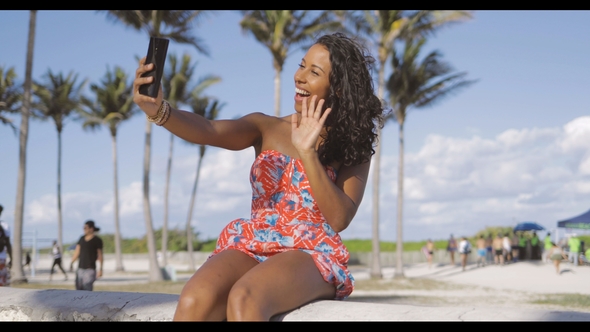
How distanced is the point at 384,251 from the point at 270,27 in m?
19.2

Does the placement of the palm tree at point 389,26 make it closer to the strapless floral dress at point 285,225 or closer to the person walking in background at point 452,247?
the person walking in background at point 452,247

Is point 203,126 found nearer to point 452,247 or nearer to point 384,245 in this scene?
point 452,247

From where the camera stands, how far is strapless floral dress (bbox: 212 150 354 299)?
241cm

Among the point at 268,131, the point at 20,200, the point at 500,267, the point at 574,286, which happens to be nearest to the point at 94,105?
the point at 20,200

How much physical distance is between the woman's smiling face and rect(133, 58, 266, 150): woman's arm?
0.68ft

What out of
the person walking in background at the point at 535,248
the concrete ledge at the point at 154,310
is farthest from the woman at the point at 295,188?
the person walking in background at the point at 535,248

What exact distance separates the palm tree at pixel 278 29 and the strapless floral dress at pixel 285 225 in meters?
18.3

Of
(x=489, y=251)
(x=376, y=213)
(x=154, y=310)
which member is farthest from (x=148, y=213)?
(x=154, y=310)

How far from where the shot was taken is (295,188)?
8.27 ft

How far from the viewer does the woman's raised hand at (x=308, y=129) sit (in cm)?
229

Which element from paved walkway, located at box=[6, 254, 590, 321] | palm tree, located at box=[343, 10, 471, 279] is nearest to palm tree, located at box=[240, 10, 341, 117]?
palm tree, located at box=[343, 10, 471, 279]

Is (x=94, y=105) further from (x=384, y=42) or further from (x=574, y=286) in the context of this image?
(x=574, y=286)

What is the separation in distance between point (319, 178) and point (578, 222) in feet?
93.0

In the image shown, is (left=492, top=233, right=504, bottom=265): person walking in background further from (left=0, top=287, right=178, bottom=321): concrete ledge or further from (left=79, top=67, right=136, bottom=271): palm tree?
(left=0, top=287, right=178, bottom=321): concrete ledge
